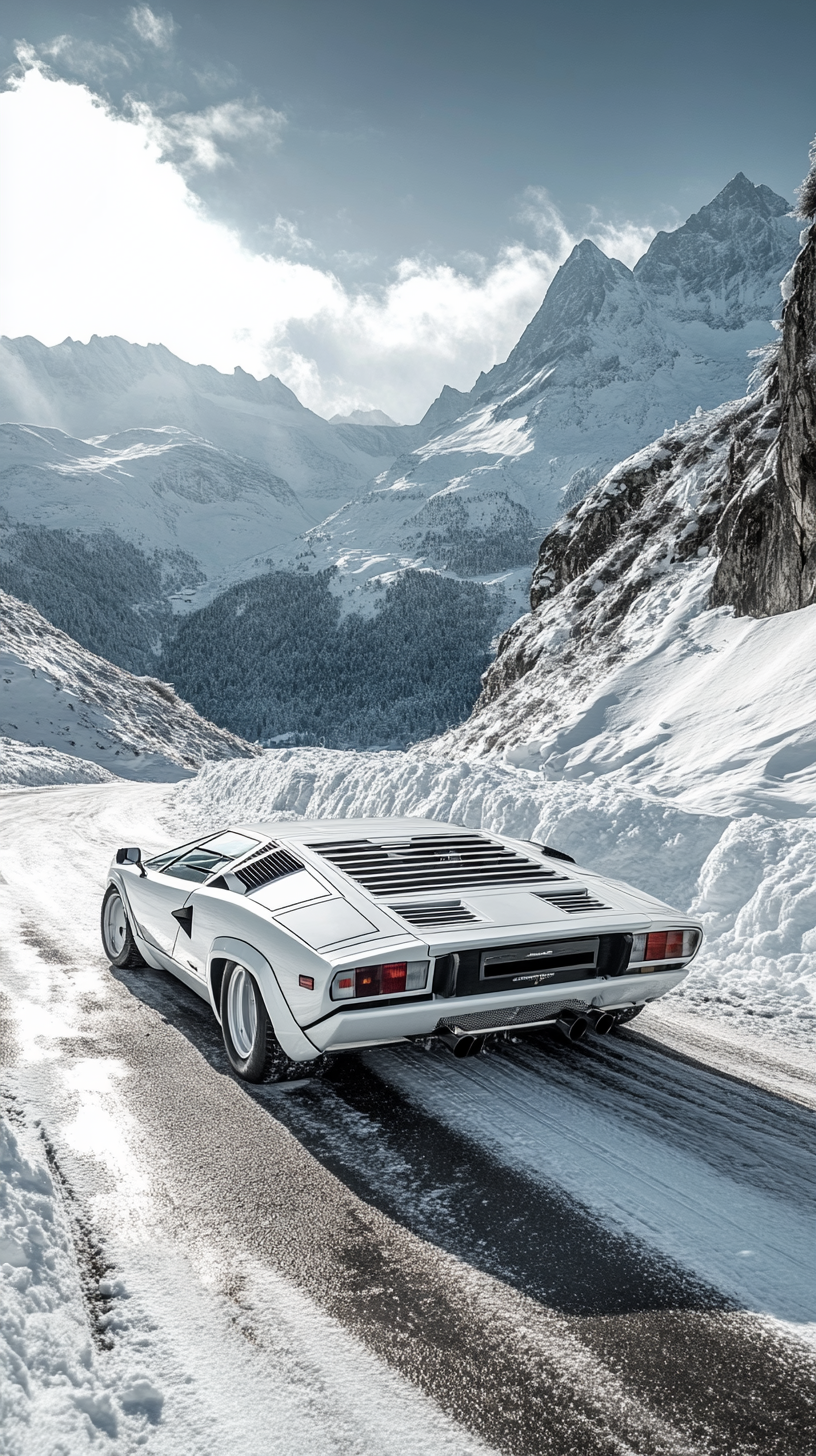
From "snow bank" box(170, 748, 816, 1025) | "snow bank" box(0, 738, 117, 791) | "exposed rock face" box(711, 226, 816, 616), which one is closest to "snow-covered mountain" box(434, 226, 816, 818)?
"exposed rock face" box(711, 226, 816, 616)

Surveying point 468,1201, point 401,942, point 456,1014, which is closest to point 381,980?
point 401,942

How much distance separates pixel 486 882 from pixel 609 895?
0.68 metres

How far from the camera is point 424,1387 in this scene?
2148 millimetres

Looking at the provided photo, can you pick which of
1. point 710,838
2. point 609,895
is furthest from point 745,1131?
point 710,838

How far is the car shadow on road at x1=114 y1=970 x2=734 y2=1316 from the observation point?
2551 millimetres

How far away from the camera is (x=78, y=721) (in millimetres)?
46125

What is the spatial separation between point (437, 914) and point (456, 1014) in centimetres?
47

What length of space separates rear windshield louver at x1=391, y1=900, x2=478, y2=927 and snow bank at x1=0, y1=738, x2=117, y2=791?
28223 millimetres

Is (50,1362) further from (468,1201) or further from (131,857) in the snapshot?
(131,857)

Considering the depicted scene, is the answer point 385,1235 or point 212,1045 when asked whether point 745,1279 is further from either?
point 212,1045

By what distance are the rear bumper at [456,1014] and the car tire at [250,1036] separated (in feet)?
1.44

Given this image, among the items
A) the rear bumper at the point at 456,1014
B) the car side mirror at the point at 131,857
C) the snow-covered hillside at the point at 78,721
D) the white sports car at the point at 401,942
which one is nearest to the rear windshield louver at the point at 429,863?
the white sports car at the point at 401,942

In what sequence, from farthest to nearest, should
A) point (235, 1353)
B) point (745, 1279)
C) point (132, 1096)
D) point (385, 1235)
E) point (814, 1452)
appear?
point (132, 1096) < point (385, 1235) < point (745, 1279) < point (235, 1353) < point (814, 1452)

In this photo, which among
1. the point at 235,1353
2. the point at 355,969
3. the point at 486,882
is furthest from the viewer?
the point at 486,882
